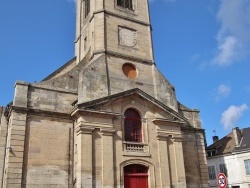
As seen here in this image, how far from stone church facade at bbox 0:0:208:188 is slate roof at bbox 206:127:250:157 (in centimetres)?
1138

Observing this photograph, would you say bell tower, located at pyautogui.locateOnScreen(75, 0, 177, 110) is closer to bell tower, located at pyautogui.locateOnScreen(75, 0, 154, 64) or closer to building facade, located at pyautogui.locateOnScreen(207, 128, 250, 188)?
bell tower, located at pyautogui.locateOnScreen(75, 0, 154, 64)

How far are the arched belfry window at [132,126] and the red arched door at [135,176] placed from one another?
58.2 inches

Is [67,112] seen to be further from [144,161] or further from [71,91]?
[144,161]

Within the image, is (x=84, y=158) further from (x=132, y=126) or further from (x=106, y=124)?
(x=132, y=126)

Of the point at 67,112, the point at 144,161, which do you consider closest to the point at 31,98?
the point at 67,112

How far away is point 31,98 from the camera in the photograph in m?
15.1

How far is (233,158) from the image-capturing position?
28219 millimetres

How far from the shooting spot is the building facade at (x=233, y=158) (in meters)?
27.1

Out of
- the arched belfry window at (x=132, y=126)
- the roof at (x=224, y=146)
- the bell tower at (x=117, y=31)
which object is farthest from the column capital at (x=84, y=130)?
the roof at (x=224, y=146)

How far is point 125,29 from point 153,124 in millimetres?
6362

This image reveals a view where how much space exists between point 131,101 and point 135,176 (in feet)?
13.1

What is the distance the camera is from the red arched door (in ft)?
49.4

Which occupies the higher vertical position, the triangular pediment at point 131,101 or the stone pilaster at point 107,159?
the triangular pediment at point 131,101

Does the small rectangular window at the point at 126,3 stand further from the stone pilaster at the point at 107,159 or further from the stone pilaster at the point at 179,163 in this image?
the stone pilaster at the point at 179,163
